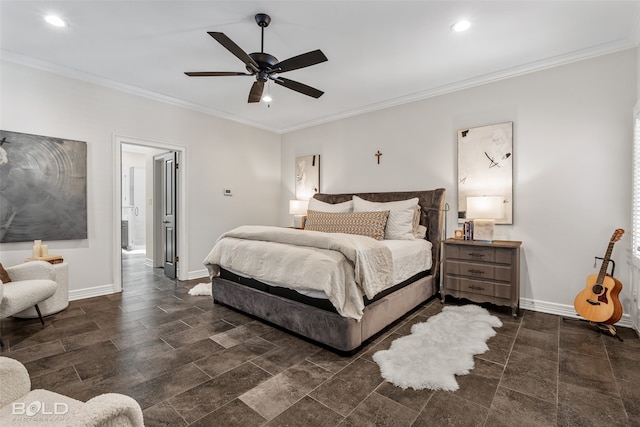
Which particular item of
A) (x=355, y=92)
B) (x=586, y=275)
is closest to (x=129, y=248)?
(x=355, y=92)

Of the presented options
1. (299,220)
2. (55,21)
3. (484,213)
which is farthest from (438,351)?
(55,21)

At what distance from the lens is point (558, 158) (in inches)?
128

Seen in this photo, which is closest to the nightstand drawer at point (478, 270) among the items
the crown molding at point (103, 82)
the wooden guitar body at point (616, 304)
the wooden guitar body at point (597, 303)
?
the wooden guitar body at point (597, 303)

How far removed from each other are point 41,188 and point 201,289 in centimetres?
212

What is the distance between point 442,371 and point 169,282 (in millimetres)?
4032

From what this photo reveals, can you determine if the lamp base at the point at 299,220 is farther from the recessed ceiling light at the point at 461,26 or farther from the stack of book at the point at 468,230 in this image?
the recessed ceiling light at the point at 461,26

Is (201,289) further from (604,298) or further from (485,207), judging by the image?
(604,298)

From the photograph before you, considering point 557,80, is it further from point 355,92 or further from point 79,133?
point 79,133

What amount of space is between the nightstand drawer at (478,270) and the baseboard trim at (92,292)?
4.25m

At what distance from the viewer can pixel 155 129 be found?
14.3 ft

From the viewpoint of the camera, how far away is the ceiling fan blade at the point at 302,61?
2.35m

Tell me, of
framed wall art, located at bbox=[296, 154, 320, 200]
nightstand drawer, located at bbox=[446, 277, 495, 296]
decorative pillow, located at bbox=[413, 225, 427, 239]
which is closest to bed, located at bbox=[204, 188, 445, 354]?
decorative pillow, located at bbox=[413, 225, 427, 239]

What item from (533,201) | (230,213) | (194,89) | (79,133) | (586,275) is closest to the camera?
(586,275)

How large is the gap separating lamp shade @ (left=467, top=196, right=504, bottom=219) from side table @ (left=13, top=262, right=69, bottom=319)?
452 centimetres
